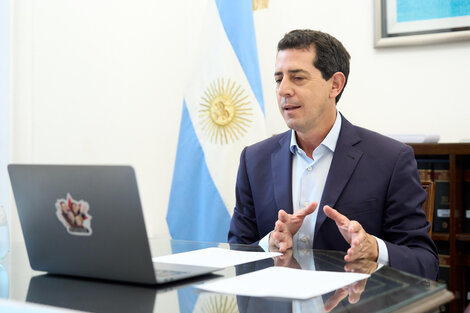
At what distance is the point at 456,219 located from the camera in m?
2.97

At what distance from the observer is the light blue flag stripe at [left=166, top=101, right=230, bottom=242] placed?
3695 millimetres

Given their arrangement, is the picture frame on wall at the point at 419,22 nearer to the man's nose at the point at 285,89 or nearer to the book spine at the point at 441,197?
the book spine at the point at 441,197

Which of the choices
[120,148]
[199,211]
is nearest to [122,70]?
[120,148]

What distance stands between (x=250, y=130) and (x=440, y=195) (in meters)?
1.14

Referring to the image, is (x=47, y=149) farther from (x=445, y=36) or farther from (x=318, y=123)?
(x=445, y=36)

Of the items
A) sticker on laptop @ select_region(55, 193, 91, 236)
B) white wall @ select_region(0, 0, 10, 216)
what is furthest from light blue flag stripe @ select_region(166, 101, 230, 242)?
sticker on laptop @ select_region(55, 193, 91, 236)

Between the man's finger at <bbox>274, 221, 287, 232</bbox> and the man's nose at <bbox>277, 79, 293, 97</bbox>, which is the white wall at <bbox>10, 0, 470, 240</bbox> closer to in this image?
the man's nose at <bbox>277, 79, 293, 97</bbox>

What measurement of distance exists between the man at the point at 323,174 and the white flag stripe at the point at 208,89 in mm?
1076

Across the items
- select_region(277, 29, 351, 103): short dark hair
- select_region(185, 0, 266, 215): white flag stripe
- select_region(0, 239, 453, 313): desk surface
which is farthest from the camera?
select_region(185, 0, 266, 215): white flag stripe

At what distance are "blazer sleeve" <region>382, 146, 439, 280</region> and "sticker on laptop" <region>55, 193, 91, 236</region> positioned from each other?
98cm

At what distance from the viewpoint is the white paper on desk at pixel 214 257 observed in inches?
61.1

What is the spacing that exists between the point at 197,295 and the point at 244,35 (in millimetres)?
2677

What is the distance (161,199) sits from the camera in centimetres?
413

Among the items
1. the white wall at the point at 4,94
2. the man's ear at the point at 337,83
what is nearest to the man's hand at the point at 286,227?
the man's ear at the point at 337,83
